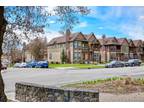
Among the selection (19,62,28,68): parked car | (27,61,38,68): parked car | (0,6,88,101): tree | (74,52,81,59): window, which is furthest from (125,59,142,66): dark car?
(19,62,28,68): parked car

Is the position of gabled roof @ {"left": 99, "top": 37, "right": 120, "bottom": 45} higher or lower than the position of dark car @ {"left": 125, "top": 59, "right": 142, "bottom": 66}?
higher

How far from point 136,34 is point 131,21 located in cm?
25

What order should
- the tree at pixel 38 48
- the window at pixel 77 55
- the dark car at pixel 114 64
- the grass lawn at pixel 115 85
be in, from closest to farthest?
the tree at pixel 38 48 → the window at pixel 77 55 → the dark car at pixel 114 64 → the grass lawn at pixel 115 85

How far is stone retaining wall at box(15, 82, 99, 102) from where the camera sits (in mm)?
8773

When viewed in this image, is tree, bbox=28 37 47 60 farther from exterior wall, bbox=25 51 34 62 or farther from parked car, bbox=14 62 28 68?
parked car, bbox=14 62 28 68

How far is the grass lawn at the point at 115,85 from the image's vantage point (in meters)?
10.4

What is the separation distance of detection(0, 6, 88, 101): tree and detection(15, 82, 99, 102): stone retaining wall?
0.66 m

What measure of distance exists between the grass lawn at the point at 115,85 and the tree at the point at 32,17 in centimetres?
160

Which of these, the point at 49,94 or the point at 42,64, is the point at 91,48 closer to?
the point at 42,64

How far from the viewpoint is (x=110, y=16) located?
9438 millimetres

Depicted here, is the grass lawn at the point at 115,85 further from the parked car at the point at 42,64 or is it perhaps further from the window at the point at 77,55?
the parked car at the point at 42,64

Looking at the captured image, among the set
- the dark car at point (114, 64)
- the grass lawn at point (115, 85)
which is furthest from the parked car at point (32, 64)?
the dark car at point (114, 64)
